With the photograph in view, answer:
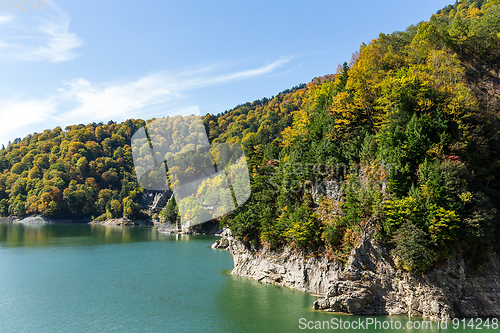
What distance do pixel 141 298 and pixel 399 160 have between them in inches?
1084

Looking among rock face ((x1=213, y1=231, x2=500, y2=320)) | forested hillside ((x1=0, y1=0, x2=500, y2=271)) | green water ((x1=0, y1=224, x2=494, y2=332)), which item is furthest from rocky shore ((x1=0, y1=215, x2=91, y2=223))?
rock face ((x1=213, y1=231, x2=500, y2=320))

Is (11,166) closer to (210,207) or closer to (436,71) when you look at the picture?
(210,207)

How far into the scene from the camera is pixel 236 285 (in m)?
36.8

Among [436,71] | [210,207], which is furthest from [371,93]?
[210,207]

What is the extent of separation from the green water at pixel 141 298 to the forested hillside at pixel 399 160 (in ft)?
20.8

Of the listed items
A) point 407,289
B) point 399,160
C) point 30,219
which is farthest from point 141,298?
point 30,219

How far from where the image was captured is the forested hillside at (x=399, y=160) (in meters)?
25.8

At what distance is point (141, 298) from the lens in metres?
32.3

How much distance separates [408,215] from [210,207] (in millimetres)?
67837

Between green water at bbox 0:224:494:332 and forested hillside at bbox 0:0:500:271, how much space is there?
6.34m

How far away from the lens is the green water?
25.6m

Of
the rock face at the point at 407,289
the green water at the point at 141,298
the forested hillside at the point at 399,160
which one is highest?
the forested hillside at the point at 399,160

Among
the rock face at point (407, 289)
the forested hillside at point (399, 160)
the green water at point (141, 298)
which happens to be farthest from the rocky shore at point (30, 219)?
the rock face at point (407, 289)

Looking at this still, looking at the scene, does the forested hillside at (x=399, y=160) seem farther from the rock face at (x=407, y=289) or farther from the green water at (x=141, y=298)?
the green water at (x=141, y=298)
